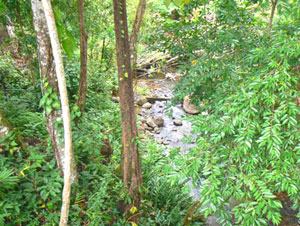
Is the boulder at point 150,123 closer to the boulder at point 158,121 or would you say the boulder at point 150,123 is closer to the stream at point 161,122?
the stream at point 161,122

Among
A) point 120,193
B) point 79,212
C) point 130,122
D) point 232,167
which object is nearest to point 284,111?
point 232,167

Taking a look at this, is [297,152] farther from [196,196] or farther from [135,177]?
[196,196]

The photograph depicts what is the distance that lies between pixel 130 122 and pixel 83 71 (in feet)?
4.21

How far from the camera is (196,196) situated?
3.96 m

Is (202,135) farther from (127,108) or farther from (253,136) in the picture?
(127,108)

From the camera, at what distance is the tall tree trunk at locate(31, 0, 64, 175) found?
2.08 metres

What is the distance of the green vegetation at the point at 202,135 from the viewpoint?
55.6 inches

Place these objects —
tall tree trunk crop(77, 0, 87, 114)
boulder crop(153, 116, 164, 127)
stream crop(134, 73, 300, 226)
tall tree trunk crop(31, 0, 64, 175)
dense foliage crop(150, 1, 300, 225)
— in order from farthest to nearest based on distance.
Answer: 1. boulder crop(153, 116, 164, 127)
2. stream crop(134, 73, 300, 226)
3. tall tree trunk crop(77, 0, 87, 114)
4. tall tree trunk crop(31, 0, 64, 175)
5. dense foliage crop(150, 1, 300, 225)

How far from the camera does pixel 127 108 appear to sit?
2.31 metres

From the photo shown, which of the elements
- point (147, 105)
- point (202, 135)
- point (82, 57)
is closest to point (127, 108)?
point (202, 135)

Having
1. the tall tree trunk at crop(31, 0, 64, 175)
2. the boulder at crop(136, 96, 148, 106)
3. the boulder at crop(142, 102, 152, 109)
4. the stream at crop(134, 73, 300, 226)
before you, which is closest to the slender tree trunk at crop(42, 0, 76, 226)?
the tall tree trunk at crop(31, 0, 64, 175)

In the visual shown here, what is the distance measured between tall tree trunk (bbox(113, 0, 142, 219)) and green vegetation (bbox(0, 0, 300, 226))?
11cm

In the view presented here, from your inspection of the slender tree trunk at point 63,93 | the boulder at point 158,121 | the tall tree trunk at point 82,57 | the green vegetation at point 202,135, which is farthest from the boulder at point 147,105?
the slender tree trunk at point 63,93

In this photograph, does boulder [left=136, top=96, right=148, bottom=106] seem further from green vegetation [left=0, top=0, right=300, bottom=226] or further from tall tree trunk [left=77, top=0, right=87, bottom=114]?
tall tree trunk [left=77, top=0, right=87, bottom=114]
